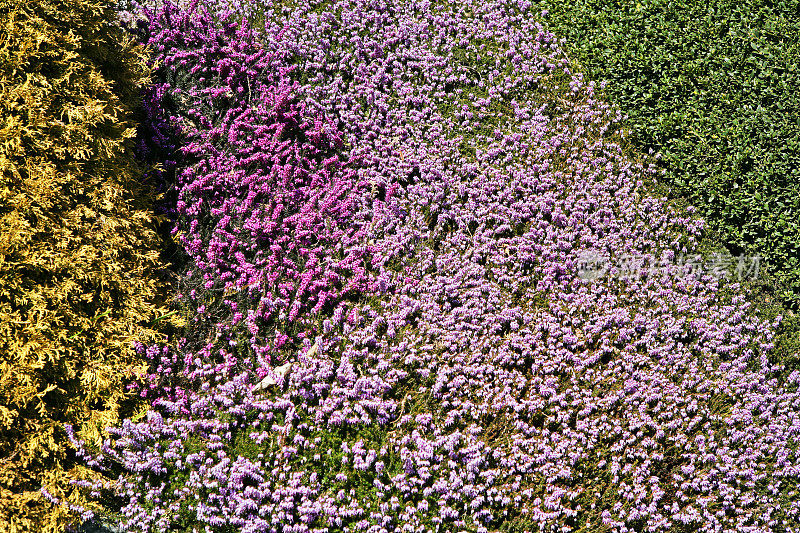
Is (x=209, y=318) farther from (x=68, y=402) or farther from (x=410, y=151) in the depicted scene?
(x=410, y=151)

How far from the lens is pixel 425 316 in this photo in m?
5.22

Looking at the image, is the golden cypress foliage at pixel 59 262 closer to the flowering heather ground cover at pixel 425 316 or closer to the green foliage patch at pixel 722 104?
the flowering heather ground cover at pixel 425 316

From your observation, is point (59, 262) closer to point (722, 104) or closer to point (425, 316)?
point (425, 316)

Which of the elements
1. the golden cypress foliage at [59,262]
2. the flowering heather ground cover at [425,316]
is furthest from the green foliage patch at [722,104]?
the golden cypress foliage at [59,262]

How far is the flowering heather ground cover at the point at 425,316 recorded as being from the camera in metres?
4.45

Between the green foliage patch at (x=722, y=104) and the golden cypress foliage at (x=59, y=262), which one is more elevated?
the green foliage patch at (x=722, y=104)

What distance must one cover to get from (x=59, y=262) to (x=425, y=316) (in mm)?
2991

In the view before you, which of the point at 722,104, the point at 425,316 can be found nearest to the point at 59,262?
the point at 425,316

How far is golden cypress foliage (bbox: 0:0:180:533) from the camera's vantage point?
13.5ft

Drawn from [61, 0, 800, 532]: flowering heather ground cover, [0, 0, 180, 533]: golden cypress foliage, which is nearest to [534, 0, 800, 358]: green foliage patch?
[61, 0, 800, 532]: flowering heather ground cover

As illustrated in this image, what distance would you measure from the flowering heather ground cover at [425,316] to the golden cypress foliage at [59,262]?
1.39 feet

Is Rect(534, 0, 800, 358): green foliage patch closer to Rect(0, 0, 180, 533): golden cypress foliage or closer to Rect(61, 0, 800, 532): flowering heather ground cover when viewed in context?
Rect(61, 0, 800, 532): flowering heather ground cover

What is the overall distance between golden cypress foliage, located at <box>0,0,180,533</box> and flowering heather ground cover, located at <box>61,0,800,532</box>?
423 millimetres

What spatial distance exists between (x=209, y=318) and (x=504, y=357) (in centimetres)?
268
